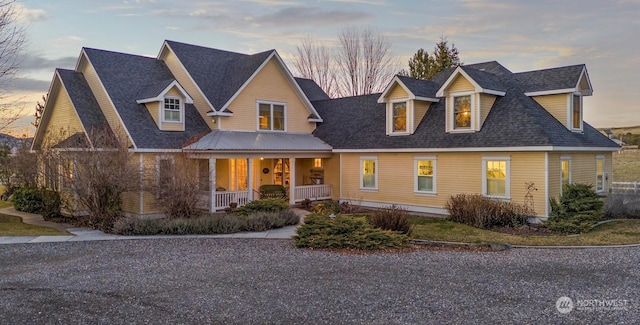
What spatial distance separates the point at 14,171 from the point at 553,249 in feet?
77.2

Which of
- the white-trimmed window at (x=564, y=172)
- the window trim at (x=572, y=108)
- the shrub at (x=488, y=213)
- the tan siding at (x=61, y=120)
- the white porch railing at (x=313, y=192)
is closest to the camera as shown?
the shrub at (x=488, y=213)

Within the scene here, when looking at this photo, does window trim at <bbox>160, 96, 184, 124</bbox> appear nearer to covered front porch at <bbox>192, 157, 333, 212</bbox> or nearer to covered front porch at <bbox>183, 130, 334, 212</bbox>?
covered front porch at <bbox>183, 130, 334, 212</bbox>

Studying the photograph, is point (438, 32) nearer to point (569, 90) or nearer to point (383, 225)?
point (569, 90)

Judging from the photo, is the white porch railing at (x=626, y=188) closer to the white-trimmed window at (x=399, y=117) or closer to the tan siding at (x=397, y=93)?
the white-trimmed window at (x=399, y=117)

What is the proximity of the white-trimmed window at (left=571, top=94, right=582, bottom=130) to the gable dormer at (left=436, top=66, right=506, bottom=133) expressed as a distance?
281cm

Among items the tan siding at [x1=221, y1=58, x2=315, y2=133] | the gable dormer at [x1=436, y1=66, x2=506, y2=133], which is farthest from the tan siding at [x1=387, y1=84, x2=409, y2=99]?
the tan siding at [x1=221, y1=58, x2=315, y2=133]

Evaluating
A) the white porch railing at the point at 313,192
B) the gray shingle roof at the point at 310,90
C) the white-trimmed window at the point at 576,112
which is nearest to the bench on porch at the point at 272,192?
the white porch railing at the point at 313,192

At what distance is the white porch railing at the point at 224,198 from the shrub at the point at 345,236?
7232 mm

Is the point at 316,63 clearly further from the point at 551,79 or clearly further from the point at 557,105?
the point at 557,105

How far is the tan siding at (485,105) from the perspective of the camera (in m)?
18.4

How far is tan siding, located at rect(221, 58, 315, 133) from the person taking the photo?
2155 cm

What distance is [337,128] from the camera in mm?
24234

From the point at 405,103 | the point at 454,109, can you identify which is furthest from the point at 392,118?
the point at 454,109

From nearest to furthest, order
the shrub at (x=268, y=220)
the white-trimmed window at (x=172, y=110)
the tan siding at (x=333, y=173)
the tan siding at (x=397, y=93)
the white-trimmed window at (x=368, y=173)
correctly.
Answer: the shrub at (x=268, y=220) < the white-trimmed window at (x=172, y=110) < the tan siding at (x=397, y=93) < the white-trimmed window at (x=368, y=173) < the tan siding at (x=333, y=173)
